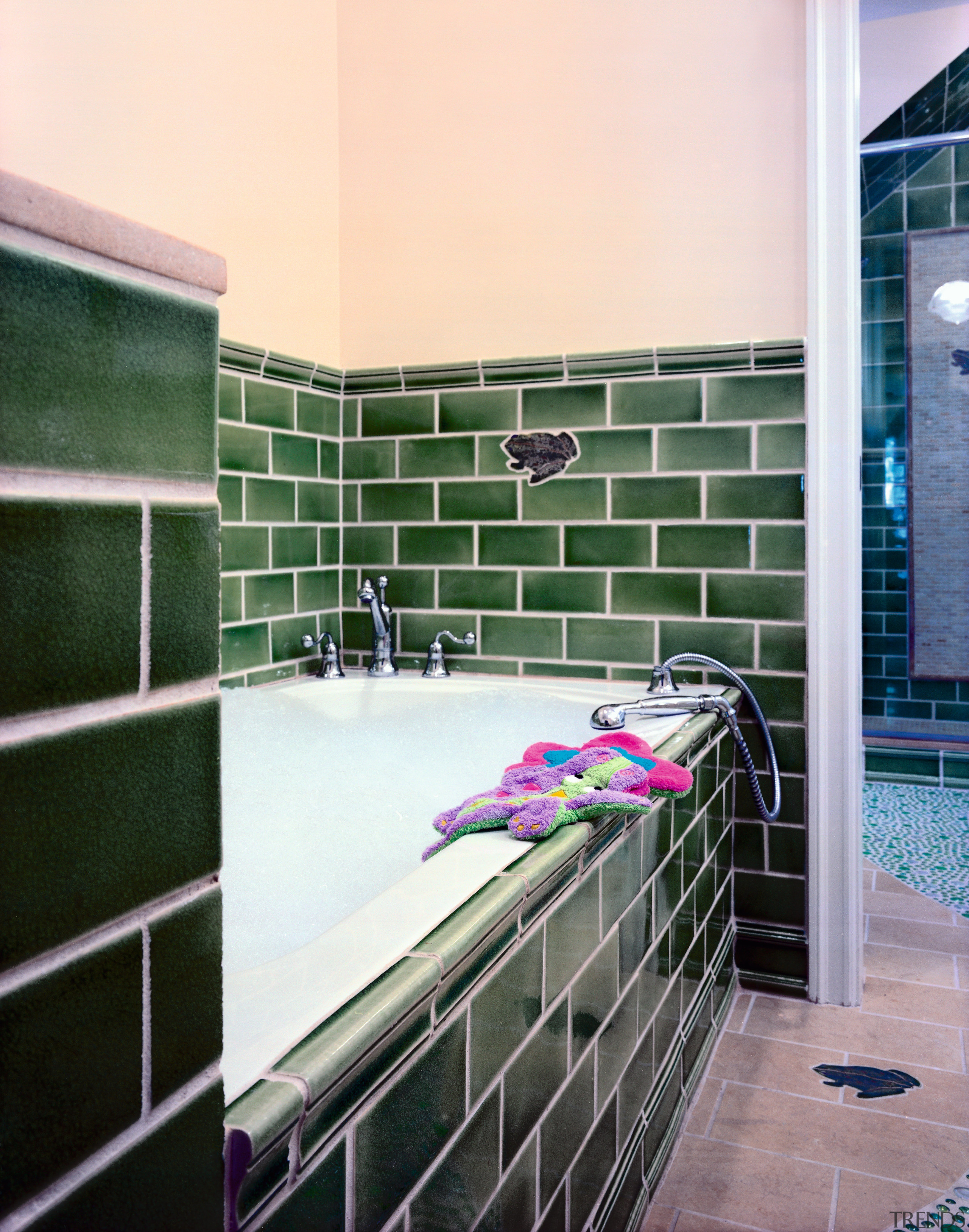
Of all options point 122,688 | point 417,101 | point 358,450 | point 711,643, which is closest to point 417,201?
point 417,101

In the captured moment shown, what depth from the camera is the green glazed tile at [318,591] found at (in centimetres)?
239

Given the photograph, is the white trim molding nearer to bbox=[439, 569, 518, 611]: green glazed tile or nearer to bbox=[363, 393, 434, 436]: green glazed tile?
bbox=[439, 569, 518, 611]: green glazed tile

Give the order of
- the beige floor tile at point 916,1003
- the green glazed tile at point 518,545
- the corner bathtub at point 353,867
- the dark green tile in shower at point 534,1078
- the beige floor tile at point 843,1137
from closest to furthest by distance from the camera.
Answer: the corner bathtub at point 353,867, the dark green tile in shower at point 534,1078, the beige floor tile at point 843,1137, the beige floor tile at point 916,1003, the green glazed tile at point 518,545

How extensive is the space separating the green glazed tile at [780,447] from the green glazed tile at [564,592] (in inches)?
18.0

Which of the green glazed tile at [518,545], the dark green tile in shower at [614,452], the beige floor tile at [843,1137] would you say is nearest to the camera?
the beige floor tile at [843,1137]

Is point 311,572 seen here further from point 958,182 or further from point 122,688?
point 958,182

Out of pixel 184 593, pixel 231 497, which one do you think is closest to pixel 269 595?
pixel 231 497

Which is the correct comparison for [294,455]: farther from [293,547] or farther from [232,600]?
[232,600]

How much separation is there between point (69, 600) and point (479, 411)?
2.08 meters

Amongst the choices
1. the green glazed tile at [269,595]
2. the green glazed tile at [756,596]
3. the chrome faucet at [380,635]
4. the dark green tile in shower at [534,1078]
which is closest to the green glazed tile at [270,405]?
the green glazed tile at [269,595]

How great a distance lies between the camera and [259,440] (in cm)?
219

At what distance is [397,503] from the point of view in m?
2.50

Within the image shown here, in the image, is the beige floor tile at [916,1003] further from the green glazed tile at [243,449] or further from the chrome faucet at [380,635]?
the green glazed tile at [243,449]

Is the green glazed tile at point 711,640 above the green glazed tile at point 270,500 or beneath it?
beneath
